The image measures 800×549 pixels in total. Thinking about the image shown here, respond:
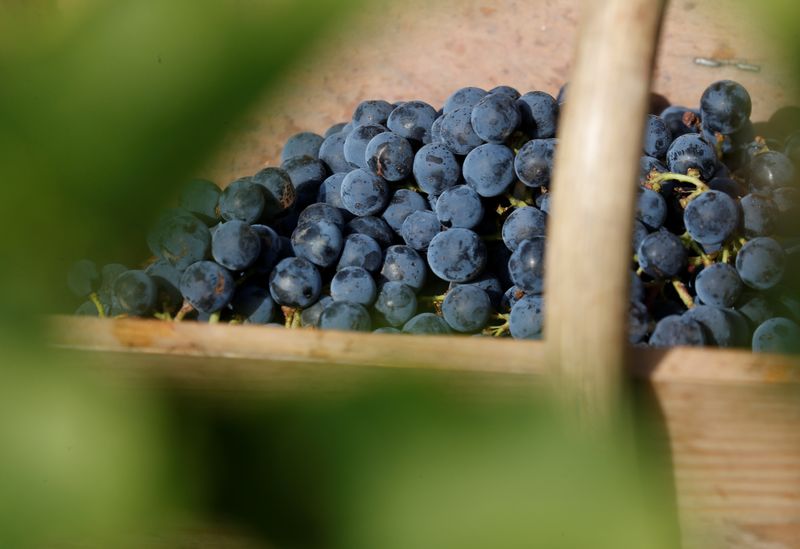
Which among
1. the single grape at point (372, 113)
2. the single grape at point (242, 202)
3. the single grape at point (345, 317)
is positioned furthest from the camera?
the single grape at point (372, 113)

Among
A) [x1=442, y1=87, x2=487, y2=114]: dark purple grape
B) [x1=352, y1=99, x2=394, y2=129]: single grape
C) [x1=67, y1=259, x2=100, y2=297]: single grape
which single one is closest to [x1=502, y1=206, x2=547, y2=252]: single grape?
[x1=442, y1=87, x2=487, y2=114]: dark purple grape

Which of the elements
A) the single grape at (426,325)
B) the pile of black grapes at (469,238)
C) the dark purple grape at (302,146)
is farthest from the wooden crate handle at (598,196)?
the dark purple grape at (302,146)

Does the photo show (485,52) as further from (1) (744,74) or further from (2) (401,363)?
(2) (401,363)

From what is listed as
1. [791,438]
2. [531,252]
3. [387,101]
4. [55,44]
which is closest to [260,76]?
[55,44]

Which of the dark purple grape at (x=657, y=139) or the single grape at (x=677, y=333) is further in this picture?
the dark purple grape at (x=657, y=139)

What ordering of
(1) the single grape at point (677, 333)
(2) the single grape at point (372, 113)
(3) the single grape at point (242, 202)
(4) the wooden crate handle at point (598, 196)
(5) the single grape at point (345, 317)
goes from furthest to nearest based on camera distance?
(2) the single grape at point (372, 113), (3) the single grape at point (242, 202), (5) the single grape at point (345, 317), (1) the single grape at point (677, 333), (4) the wooden crate handle at point (598, 196)

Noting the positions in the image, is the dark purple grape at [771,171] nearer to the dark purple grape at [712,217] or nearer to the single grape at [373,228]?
the dark purple grape at [712,217]
